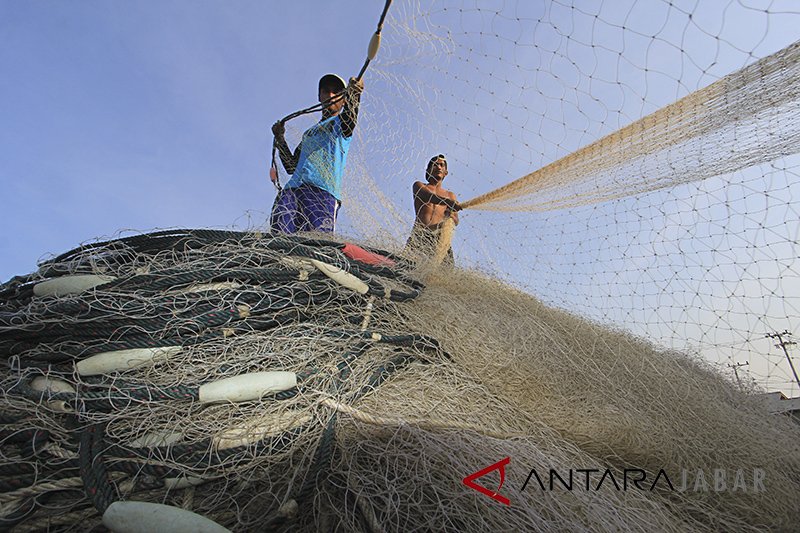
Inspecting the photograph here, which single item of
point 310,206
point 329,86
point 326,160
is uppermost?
point 329,86

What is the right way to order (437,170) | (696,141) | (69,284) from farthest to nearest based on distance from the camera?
1. (437,170)
2. (696,141)
3. (69,284)

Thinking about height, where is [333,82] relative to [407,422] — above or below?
above

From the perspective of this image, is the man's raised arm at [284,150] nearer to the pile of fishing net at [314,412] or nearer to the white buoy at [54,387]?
the pile of fishing net at [314,412]

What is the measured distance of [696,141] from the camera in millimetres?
1950

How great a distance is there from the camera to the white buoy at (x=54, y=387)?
105 cm

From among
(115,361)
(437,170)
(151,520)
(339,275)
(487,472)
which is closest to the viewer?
(151,520)

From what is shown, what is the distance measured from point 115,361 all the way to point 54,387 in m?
0.15

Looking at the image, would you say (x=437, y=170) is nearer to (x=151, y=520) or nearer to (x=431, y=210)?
(x=431, y=210)

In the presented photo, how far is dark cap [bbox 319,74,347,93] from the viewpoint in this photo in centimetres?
338

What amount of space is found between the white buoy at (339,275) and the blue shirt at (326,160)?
62.3 inches

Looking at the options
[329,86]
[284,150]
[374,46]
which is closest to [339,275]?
[374,46]

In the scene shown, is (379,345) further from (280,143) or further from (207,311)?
(280,143)

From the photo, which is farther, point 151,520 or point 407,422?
point 407,422

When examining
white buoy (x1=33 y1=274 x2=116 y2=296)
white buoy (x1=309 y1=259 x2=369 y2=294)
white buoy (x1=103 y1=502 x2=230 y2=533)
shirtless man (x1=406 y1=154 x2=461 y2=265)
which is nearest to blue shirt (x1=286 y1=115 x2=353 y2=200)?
shirtless man (x1=406 y1=154 x2=461 y2=265)
